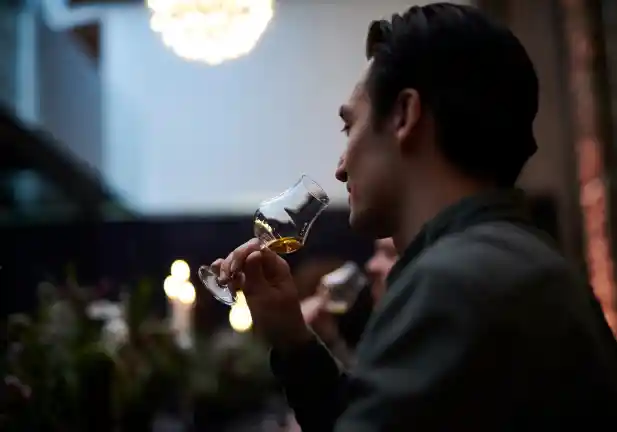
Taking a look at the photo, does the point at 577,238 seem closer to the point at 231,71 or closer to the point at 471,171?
the point at 471,171

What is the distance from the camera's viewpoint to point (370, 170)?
687mm

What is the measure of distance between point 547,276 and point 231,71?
4.38 metres

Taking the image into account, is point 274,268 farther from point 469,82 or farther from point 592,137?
point 592,137

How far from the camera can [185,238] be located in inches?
180

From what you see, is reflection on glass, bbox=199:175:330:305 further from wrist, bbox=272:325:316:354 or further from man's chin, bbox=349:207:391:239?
man's chin, bbox=349:207:391:239

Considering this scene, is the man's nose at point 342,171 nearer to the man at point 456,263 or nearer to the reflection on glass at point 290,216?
the man at point 456,263

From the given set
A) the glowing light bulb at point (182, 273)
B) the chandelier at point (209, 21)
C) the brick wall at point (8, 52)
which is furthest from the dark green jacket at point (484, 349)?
the brick wall at point (8, 52)

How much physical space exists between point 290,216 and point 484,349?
18.3 inches

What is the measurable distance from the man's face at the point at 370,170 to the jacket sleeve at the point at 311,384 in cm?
20

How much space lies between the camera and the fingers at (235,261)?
0.88m

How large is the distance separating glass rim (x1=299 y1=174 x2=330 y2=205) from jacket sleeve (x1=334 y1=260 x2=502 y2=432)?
1.39ft

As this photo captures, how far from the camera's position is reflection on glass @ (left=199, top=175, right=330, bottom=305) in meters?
Result: 0.95

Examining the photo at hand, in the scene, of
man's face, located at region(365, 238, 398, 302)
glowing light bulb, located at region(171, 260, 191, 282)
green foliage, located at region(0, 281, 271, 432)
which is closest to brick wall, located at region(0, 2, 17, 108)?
glowing light bulb, located at region(171, 260, 191, 282)

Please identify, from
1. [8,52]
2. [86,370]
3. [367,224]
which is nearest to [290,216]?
[367,224]
